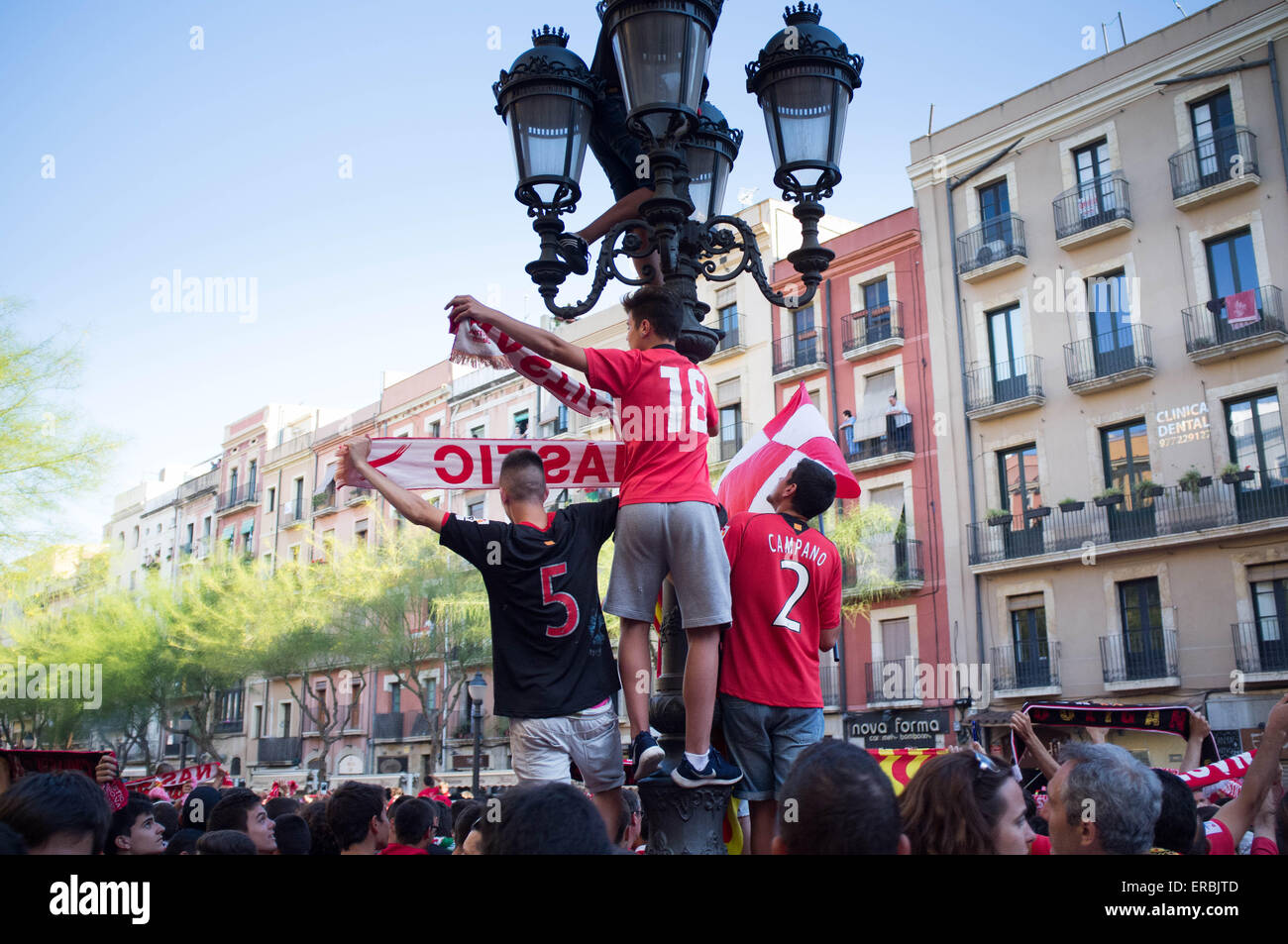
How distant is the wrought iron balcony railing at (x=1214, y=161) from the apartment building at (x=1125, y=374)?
2.0 inches

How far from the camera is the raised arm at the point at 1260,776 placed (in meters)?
3.49

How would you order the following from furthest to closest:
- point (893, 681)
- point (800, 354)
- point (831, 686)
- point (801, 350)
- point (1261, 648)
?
point (801, 350), point (800, 354), point (831, 686), point (893, 681), point (1261, 648)

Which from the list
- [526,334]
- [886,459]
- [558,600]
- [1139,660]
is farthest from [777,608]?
[886,459]

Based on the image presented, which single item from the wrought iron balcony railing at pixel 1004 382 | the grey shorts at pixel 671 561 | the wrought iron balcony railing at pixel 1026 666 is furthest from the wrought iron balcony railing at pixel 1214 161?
the grey shorts at pixel 671 561

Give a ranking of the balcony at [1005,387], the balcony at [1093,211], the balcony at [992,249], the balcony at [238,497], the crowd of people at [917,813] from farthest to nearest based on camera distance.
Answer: the balcony at [238,497] → the balcony at [992,249] → the balcony at [1005,387] → the balcony at [1093,211] → the crowd of people at [917,813]

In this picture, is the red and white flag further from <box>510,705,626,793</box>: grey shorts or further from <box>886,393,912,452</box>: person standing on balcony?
<box>886,393,912,452</box>: person standing on balcony

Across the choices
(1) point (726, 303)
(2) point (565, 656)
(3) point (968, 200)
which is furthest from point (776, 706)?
(1) point (726, 303)

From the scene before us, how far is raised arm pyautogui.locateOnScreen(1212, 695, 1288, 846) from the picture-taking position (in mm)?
3490

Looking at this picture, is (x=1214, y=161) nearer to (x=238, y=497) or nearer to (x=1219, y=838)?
(x=1219, y=838)

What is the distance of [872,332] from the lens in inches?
1196

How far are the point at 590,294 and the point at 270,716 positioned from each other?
47798mm

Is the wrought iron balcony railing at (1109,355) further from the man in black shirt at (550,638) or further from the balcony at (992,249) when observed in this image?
the man in black shirt at (550,638)

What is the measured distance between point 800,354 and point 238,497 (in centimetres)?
3280

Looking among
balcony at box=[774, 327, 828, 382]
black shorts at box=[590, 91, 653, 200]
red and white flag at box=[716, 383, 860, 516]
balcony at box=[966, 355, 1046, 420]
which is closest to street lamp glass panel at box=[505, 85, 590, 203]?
black shorts at box=[590, 91, 653, 200]
